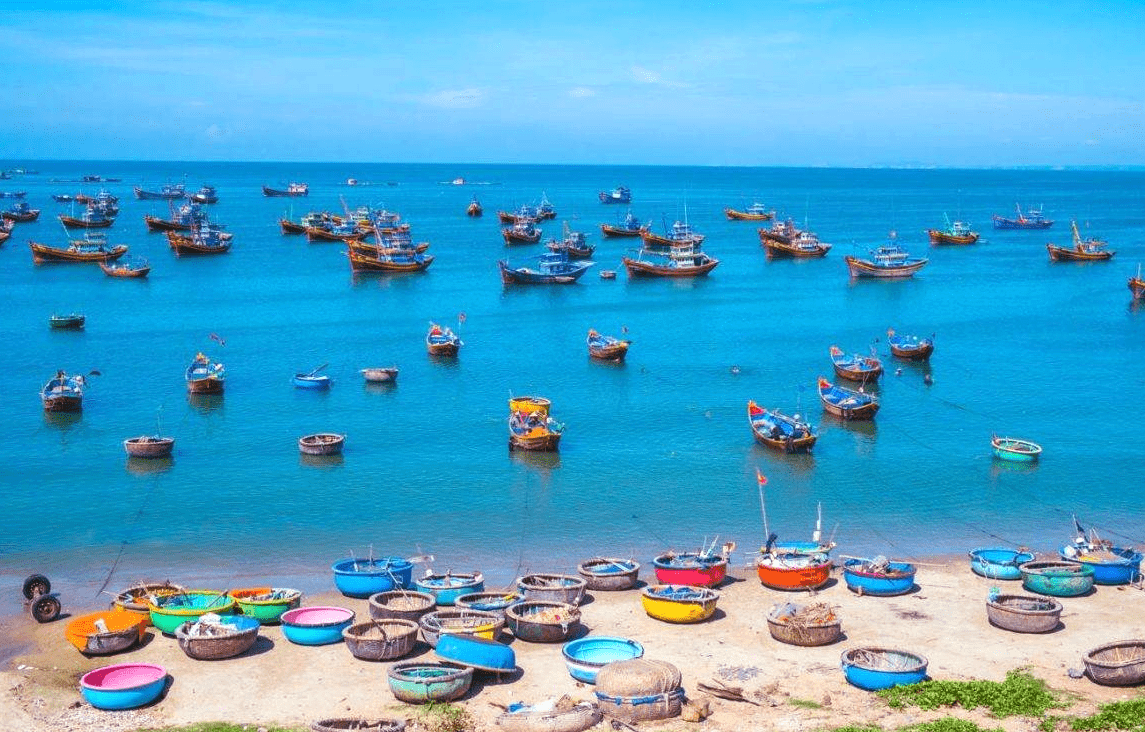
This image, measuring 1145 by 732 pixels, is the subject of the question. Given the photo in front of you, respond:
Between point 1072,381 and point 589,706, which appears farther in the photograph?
point 1072,381

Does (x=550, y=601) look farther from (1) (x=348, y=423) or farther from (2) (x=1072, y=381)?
(2) (x=1072, y=381)

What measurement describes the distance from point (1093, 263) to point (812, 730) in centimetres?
9392

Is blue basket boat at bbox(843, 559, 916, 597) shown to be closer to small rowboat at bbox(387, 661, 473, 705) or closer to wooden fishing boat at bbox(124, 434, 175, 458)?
small rowboat at bbox(387, 661, 473, 705)

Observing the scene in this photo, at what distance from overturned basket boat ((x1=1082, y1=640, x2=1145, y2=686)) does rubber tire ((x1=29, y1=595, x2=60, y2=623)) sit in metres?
21.1

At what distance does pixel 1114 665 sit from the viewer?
2053cm

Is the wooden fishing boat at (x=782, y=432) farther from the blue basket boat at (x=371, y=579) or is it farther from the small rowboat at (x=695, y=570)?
the blue basket boat at (x=371, y=579)

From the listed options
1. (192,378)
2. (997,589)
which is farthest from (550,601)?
(192,378)

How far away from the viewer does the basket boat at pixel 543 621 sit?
23703 millimetres

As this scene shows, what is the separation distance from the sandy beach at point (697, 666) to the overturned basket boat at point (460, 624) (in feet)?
1.64

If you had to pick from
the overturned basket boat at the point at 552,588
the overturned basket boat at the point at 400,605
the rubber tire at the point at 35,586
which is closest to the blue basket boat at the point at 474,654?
the overturned basket boat at the point at 400,605

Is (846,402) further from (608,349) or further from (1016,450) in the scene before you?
(608,349)

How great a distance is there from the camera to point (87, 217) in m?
127

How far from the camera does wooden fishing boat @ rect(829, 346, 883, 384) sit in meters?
50.1

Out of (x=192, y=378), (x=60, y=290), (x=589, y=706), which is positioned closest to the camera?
(x=589, y=706)
